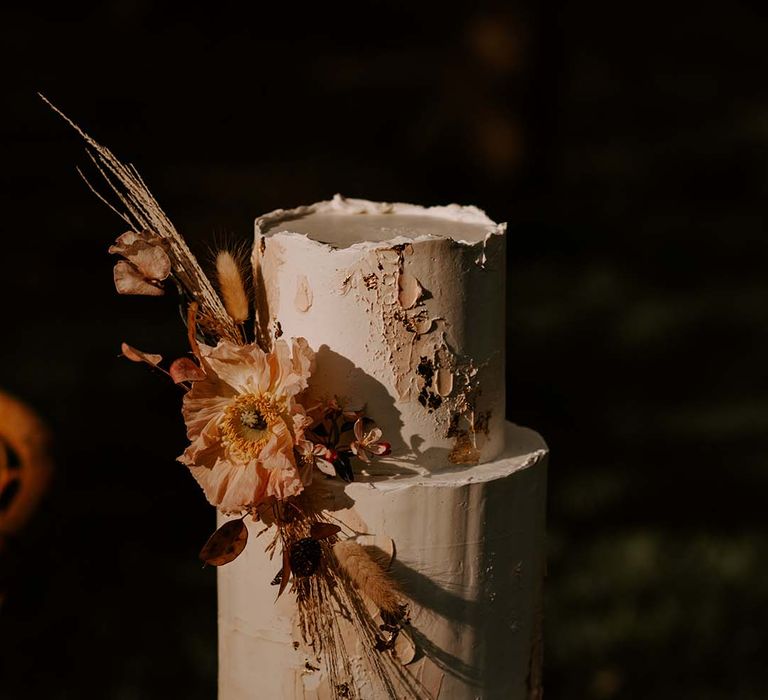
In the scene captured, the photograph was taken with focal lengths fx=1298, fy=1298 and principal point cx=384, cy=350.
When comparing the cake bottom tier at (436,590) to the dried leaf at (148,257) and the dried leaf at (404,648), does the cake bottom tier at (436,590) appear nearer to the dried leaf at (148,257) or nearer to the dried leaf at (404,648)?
the dried leaf at (404,648)

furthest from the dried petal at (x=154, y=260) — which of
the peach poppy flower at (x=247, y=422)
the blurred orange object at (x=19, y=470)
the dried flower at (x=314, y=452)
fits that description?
the blurred orange object at (x=19, y=470)

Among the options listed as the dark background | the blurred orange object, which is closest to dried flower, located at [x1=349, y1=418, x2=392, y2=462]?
the dark background

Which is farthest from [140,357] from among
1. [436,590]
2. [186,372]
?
[436,590]

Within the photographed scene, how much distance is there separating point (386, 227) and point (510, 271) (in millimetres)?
3202

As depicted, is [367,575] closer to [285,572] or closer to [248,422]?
[285,572]

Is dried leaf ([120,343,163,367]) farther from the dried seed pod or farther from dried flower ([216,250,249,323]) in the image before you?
the dried seed pod

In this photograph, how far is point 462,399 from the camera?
167 cm

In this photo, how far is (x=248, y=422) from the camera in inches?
62.8

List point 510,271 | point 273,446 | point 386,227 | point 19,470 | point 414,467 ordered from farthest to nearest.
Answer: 1. point 510,271
2. point 19,470
3. point 386,227
4. point 414,467
5. point 273,446

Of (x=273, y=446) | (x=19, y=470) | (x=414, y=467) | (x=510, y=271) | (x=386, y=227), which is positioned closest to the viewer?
(x=273, y=446)

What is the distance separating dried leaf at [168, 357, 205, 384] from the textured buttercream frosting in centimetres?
13

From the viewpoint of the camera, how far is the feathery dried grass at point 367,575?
62.7 inches

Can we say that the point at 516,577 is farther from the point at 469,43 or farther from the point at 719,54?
the point at 719,54

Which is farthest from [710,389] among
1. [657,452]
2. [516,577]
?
[516,577]
